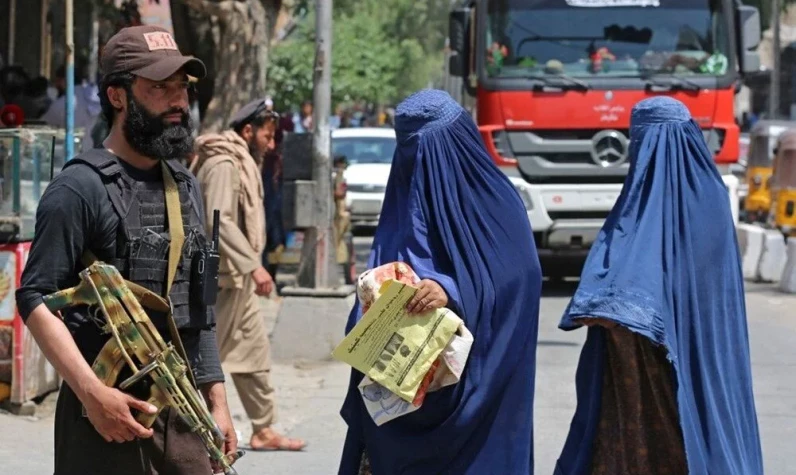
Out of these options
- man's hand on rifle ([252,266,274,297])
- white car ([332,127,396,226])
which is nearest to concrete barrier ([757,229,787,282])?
white car ([332,127,396,226])

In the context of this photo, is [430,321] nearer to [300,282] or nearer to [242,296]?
[242,296]

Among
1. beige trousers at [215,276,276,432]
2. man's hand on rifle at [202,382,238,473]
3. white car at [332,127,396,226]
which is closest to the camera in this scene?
man's hand on rifle at [202,382,238,473]

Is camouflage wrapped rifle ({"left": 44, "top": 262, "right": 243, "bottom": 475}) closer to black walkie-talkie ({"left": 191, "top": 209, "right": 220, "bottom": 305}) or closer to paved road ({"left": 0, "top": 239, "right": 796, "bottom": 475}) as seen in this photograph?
black walkie-talkie ({"left": 191, "top": 209, "right": 220, "bottom": 305})

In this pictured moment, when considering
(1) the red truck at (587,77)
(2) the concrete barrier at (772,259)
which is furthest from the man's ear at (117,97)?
(2) the concrete barrier at (772,259)

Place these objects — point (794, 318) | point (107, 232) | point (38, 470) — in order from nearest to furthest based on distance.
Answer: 1. point (107, 232)
2. point (38, 470)
3. point (794, 318)

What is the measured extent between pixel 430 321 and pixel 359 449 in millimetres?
587

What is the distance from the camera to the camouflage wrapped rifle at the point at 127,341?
3.22 m

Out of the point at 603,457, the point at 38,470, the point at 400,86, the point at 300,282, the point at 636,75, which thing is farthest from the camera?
the point at 400,86

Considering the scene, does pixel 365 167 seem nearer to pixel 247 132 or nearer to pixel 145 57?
pixel 247 132

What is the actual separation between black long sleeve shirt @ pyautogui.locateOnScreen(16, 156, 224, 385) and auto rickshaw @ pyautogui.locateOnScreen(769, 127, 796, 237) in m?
12.2

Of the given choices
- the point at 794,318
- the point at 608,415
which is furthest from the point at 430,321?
the point at 794,318

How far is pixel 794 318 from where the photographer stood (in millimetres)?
12047

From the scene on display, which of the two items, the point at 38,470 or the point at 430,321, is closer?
the point at 430,321

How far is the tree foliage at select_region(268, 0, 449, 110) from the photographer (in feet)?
111
